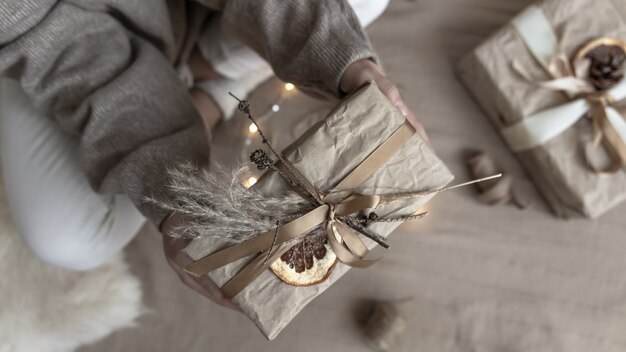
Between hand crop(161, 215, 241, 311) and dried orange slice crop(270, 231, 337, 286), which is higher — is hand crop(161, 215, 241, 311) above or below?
above

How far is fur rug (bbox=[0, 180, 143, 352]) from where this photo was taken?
877 mm

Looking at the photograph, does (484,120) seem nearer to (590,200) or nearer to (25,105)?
(590,200)

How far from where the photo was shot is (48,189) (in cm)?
71

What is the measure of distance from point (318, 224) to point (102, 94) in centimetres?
33

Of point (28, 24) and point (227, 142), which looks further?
point (227, 142)

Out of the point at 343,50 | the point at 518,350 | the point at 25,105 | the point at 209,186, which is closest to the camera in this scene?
the point at 209,186

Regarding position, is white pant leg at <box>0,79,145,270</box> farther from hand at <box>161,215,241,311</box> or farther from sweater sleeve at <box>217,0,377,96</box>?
sweater sleeve at <box>217,0,377,96</box>

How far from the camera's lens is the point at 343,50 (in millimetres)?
547

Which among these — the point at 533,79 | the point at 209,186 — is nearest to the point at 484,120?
the point at 533,79

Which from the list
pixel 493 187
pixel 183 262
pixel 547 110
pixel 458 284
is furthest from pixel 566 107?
pixel 183 262

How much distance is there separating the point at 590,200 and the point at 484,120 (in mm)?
227

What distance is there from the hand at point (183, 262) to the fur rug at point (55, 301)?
1.23 ft

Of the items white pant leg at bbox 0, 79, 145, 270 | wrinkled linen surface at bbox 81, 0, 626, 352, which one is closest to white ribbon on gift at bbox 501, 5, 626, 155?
wrinkled linen surface at bbox 81, 0, 626, 352

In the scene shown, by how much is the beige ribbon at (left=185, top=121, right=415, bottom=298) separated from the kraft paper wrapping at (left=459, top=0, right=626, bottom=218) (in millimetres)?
405
